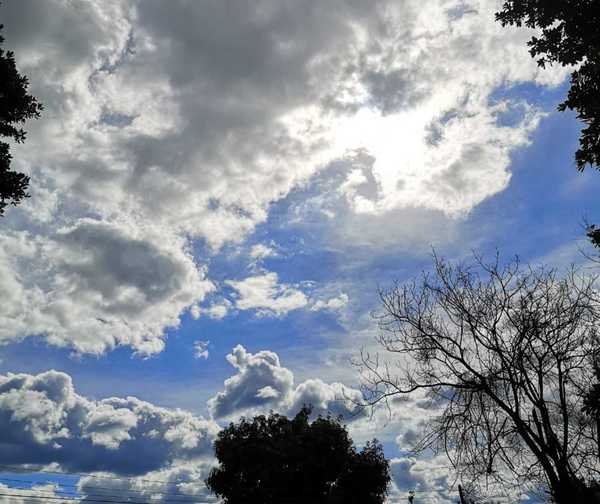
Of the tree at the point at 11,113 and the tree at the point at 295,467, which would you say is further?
the tree at the point at 295,467

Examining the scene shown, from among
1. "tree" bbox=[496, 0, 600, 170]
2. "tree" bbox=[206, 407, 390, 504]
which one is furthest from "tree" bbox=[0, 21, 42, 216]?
"tree" bbox=[206, 407, 390, 504]

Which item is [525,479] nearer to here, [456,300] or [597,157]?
[456,300]

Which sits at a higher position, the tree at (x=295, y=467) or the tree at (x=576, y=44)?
the tree at (x=576, y=44)

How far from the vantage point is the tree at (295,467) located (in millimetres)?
31797

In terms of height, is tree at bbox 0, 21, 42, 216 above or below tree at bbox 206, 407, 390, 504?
above

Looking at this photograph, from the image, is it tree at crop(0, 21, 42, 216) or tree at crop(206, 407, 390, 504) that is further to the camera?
tree at crop(206, 407, 390, 504)

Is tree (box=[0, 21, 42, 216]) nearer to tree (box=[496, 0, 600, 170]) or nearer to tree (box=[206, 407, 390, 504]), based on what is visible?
tree (box=[496, 0, 600, 170])

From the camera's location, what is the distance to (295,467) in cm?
3234

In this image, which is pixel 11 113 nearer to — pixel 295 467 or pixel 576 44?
pixel 576 44

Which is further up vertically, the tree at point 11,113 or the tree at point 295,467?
the tree at point 11,113

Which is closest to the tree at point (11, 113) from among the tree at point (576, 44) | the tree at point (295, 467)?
the tree at point (576, 44)

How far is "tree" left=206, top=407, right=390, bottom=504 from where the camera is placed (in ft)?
104

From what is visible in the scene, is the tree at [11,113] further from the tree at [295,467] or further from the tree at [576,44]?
the tree at [295,467]

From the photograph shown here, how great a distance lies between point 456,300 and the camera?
38.7 feet
